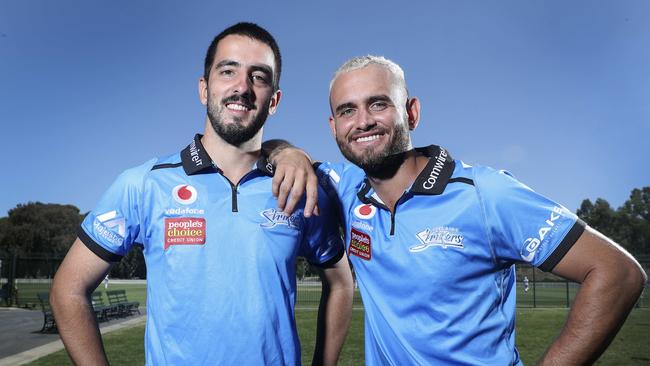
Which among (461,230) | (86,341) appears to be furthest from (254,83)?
(86,341)

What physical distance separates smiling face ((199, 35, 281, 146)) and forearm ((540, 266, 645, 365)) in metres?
2.11

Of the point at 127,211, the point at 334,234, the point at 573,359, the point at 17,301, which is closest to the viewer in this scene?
the point at 573,359

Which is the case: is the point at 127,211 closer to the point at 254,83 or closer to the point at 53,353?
the point at 254,83

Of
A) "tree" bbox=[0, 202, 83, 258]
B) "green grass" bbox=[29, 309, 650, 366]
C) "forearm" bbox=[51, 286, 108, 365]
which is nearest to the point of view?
"forearm" bbox=[51, 286, 108, 365]

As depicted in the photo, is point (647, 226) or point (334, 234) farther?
point (647, 226)

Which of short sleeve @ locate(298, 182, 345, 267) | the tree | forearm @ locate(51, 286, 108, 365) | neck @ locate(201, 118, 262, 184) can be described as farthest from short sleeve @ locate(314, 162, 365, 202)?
the tree

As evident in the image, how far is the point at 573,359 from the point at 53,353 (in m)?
12.5

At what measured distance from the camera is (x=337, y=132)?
11.2 feet

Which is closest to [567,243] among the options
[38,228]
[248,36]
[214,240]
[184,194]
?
[214,240]

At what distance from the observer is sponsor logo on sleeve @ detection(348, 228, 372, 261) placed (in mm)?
3152

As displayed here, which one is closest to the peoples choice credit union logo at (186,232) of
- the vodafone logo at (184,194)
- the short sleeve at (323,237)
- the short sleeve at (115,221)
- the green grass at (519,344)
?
the vodafone logo at (184,194)

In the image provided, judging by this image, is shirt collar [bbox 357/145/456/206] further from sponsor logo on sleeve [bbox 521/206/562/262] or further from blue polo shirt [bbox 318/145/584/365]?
sponsor logo on sleeve [bbox 521/206/562/262]

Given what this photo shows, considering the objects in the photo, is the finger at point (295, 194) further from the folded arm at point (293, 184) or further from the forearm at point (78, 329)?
the forearm at point (78, 329)

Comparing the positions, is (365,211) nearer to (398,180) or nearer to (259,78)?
(398,180)
